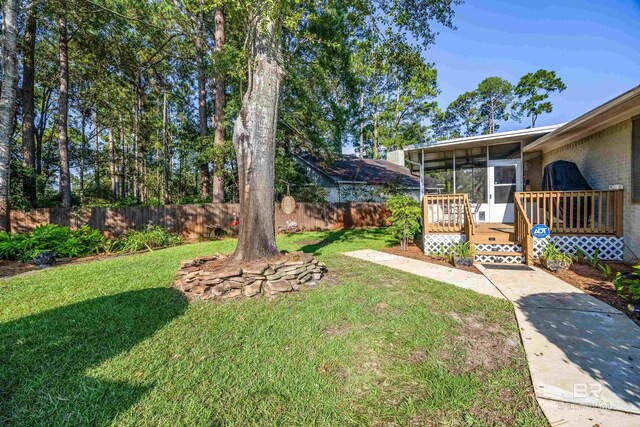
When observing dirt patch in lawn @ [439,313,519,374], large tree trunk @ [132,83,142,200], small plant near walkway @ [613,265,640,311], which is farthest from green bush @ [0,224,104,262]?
small plant near walkway @ [613,265,640,311]

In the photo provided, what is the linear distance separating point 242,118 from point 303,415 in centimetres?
463

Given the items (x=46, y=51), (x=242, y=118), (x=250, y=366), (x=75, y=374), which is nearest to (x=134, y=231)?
(x=242, y=118)

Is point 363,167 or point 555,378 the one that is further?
point 363,167

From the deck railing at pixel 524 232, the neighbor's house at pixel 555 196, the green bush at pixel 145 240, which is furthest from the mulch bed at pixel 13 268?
the deck railing at pixel 524 232

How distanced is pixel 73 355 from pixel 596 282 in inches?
290

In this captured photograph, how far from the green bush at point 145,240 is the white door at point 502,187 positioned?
36.0ft

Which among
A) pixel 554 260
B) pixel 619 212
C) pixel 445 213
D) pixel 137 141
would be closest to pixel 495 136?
pixel 445 213

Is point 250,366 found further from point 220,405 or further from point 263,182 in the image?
point 263,182

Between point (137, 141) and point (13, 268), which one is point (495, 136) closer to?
point (13, 268)

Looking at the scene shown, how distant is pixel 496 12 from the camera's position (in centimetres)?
916

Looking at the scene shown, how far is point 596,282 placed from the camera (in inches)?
183

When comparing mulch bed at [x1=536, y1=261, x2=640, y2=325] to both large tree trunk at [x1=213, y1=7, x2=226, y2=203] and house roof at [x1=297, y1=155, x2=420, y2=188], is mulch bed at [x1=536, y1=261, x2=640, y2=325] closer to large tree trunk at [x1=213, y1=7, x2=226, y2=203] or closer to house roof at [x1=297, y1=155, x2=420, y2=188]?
large tree trunk at [x1=213, y1=7, x2=226, y2=203]

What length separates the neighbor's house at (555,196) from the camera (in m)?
5.48

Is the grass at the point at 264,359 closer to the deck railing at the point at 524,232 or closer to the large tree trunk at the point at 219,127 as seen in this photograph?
the deck railing at the point at 524,232
